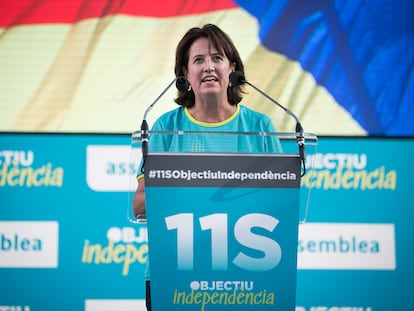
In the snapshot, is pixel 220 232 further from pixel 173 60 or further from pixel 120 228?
pixel 173 60

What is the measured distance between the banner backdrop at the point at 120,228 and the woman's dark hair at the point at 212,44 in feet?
4.73

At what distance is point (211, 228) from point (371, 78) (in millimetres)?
2508

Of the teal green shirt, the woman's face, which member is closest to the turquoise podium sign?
the teal green shirt

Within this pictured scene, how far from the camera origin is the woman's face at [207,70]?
232 centimetres

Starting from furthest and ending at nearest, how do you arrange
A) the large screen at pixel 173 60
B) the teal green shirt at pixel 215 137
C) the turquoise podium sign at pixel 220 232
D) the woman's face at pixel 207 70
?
the large screen at pixel 173 60
the woman's face at pixel 207 70
the teal green shirt at pixel 215 137
the turquoise podium sign at pixel 220 232

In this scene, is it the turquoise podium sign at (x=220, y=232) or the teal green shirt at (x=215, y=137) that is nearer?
the turquoise podium sign at (x=220, y=232)

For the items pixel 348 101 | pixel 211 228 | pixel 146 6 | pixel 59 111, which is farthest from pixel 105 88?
pixel 211 228

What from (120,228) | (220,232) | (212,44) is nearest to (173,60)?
(120,228)

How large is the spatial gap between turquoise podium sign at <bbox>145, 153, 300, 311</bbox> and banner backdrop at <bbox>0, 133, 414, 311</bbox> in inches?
79.4

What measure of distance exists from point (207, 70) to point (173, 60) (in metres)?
1.70

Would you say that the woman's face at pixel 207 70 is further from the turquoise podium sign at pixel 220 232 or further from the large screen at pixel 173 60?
the large screen at pixel 173 60

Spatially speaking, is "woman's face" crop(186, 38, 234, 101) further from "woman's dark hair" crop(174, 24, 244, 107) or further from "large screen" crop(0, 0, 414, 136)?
"large screen" crop(0, 0, 414, 136)

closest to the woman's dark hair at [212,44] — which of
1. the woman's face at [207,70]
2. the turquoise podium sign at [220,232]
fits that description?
the woman's face at [207,70]

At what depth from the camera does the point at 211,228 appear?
5.86 ft
